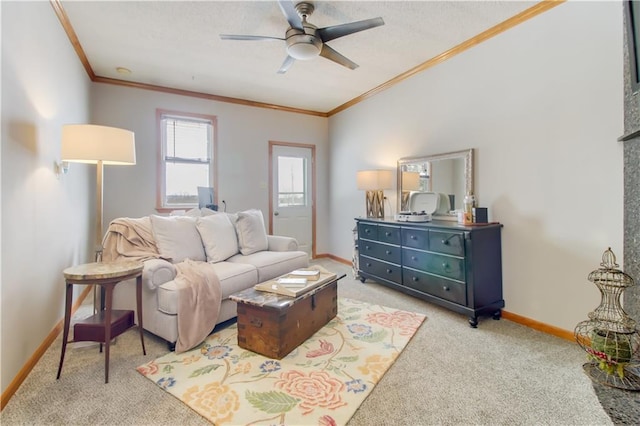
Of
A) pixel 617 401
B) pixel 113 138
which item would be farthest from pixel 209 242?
pixel 617 401

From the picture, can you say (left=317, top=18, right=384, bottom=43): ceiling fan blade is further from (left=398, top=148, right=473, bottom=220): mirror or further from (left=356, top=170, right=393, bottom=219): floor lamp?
(left=356, top=170, right=393, bottom=219): floor lamp

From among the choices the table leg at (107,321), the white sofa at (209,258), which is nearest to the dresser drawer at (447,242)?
the white sofa at (209,258)

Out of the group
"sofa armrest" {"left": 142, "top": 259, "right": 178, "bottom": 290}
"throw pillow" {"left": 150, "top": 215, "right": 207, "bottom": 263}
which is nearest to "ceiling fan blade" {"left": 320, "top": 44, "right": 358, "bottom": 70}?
"throw pillow" {"left": 150, "top": 215, "right": 207, "bottom": 263}

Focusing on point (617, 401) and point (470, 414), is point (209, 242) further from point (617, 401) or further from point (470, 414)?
point (617, 401)

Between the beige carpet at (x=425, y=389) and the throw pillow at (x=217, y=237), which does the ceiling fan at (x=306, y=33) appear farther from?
the beige carpet at (x=425, y=389)

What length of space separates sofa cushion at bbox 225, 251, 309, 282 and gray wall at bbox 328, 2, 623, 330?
5.48 ft

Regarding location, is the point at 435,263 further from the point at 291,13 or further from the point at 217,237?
the point at 291,13

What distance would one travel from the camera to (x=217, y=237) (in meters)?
3.04

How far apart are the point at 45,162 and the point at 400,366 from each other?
2.94 metres

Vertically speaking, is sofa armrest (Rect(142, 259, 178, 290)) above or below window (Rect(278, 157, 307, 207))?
below

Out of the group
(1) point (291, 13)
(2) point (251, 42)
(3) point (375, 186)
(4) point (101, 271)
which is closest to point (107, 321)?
(4) point (101, 271)

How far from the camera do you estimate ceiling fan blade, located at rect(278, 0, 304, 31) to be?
2.14 meters

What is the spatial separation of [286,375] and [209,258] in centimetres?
148

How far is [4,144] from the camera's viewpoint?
1659 mm
